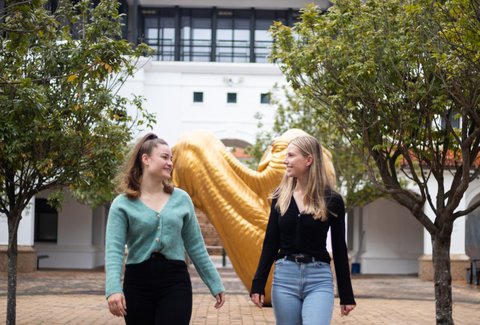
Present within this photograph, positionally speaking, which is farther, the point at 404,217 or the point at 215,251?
the point at 215,251

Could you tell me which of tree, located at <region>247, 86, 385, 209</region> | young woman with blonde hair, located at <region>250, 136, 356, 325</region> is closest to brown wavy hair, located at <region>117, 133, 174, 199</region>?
young woman with blonde hair, located at <region>250, 136, 356, 325</region>

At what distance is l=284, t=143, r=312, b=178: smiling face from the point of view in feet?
17.0

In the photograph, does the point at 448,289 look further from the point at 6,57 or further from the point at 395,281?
the point at 395,281

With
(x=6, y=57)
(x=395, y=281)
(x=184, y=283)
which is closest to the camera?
(x=184, y=283)

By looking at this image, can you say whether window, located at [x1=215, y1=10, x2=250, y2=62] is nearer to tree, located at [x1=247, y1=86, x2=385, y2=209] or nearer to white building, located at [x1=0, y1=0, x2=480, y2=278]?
white building, located at [x1=0, y1=0, x2=480, y2=278]

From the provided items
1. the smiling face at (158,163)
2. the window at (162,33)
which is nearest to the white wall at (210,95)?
the window at (162,33)

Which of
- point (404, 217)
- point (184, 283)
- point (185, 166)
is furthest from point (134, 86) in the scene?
point (184, 283)

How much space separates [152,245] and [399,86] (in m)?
7.10

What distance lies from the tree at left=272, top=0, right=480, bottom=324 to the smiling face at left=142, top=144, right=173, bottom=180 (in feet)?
17.2

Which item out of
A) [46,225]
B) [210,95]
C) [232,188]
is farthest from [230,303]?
[46,225]

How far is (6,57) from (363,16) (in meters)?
4.71

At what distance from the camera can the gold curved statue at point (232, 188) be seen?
1466cm

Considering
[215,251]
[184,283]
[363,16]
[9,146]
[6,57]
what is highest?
[363,16]

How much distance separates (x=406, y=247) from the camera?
3231 centimetres
